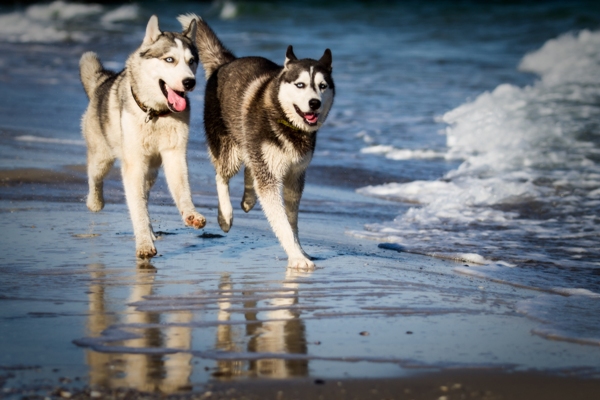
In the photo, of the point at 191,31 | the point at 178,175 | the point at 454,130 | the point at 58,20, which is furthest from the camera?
the point at 58,20

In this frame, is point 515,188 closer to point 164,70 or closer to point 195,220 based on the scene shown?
point 195,220

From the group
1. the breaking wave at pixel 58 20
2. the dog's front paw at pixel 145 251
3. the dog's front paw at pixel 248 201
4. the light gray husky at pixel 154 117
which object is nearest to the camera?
the dog's front paw at pixel 145 251

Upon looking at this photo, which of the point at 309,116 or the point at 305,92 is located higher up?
the point at 305,92

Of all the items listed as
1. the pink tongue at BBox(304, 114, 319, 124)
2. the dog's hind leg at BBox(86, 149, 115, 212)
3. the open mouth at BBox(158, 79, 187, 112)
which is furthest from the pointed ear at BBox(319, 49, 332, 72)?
the dog's hind leg at BBox(86, 149, 115, 212)

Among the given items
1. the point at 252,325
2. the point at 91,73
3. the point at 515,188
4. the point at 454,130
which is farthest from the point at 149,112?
the point at 454,130

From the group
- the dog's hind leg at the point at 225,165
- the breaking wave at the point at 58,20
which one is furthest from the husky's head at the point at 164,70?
the breaking wave at the point at 58,20

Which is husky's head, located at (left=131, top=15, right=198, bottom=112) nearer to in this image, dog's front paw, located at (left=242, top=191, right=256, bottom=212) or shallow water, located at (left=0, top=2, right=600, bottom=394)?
shallow water, located at (left=0, top=2, right=600, bottom=394)

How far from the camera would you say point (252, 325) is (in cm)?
445

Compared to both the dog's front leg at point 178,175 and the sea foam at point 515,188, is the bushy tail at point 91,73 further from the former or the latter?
the sea foam at point 515,188

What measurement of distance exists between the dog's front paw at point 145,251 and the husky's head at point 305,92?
4.42 ft

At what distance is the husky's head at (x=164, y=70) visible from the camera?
242 inches

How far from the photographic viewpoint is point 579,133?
12820 millimetres

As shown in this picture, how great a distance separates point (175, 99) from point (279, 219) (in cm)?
111

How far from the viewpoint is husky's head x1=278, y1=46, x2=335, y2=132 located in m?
6.16
